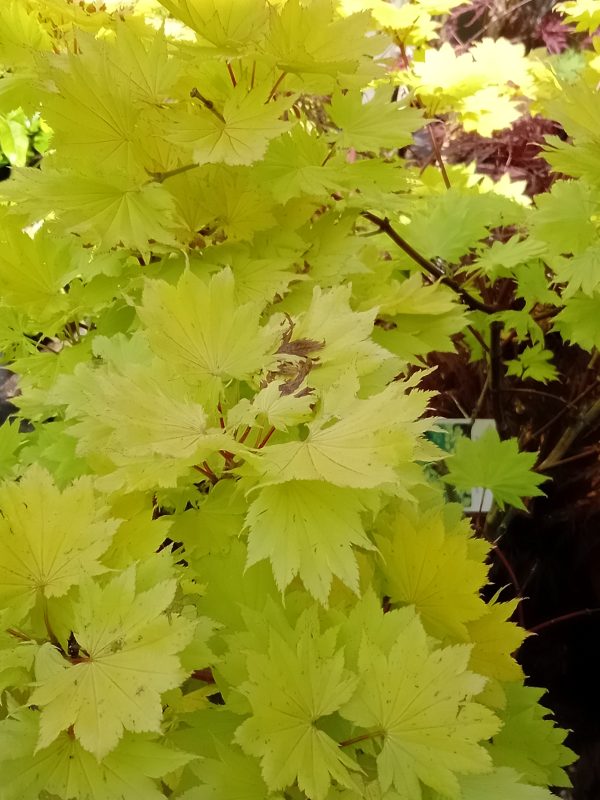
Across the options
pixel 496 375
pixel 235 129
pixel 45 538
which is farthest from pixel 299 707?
pixel 496 375

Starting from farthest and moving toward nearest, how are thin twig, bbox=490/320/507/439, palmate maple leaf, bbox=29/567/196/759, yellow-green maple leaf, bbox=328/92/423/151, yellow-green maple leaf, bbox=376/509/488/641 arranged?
thin twig, bbox=490/320/507/439, yellow-green maple leaf, bbox=328/92/423/151, yellow-green maple leaf, bbox=376/509/488/641, palmate maple leaf, bbox=29/567/196/759

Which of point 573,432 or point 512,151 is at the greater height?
point 512,151

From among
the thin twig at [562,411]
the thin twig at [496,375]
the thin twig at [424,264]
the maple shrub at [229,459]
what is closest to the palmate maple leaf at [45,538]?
the maple shrub at [229,459]

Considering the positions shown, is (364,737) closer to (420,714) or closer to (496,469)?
(420,714)

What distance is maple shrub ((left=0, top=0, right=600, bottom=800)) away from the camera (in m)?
0.30

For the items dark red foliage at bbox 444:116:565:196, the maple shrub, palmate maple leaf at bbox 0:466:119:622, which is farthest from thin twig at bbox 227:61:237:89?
dark red foliage at bbox 444:116:565:196

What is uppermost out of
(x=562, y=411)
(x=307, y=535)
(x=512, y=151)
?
(x=307, y=535)

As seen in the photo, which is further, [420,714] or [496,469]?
[496,469]

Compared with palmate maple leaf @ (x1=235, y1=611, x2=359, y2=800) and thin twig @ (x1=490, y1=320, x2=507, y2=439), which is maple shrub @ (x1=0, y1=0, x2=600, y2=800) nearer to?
palmate maple leaf @ (x1=235, y1=611, x2=359, y2=800)

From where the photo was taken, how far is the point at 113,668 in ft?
0.95

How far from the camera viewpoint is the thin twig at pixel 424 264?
2.13ft

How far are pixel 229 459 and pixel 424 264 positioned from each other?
480 mm

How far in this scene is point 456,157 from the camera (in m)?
1.49

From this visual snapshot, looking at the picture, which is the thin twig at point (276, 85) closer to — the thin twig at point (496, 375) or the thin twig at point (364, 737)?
the thin twig at point (364, 737)
